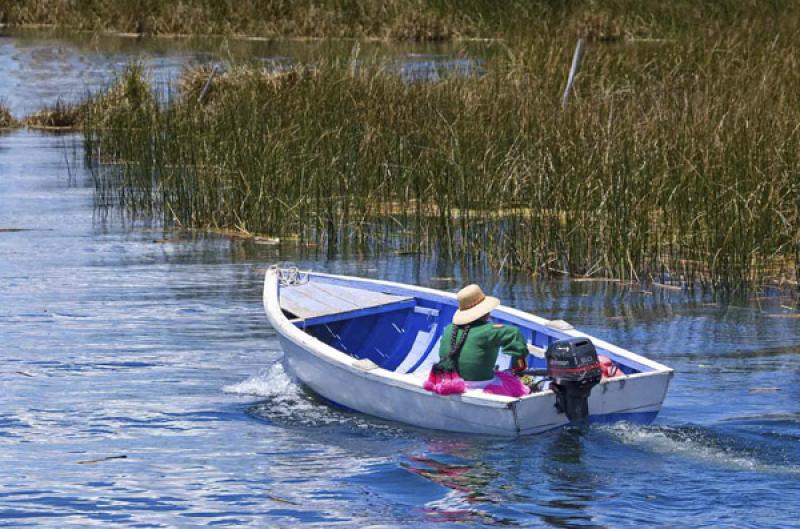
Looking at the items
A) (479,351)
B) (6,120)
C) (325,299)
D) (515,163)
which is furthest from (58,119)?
(479,351)

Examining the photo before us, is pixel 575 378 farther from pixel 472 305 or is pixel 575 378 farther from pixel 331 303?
pixel 331 303

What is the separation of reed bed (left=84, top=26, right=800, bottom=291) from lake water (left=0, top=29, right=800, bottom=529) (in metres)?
0.48

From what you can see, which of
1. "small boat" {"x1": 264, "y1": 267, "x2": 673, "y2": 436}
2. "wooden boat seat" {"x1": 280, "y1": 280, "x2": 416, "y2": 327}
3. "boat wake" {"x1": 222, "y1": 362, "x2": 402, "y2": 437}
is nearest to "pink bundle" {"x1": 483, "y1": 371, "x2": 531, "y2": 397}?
"small boat" {"x1": 264, "y1": 267, "x2": 673, "y2": 436}

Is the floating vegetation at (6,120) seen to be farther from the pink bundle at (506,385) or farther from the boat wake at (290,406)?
the pink bundle at (506,385)

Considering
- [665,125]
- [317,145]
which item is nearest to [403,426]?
[665,125]

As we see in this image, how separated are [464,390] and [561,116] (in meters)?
7.29

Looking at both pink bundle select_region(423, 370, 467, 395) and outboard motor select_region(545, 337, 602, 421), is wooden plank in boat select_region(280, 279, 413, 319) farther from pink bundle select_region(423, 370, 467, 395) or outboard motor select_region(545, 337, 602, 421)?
outboard motor select_region(545, 337, 602, 421)

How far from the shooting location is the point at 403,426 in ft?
33.2

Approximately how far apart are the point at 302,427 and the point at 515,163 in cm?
563

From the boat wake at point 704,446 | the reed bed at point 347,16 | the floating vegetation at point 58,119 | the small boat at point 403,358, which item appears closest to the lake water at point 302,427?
the boat wake at point 704,446

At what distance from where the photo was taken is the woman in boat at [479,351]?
983 cm

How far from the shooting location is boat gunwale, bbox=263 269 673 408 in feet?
30.6

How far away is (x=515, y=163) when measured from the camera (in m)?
15.4

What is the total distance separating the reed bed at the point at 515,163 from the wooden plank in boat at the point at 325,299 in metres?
2.93
